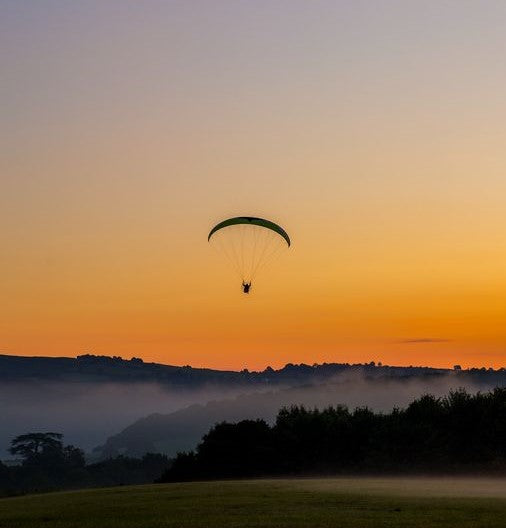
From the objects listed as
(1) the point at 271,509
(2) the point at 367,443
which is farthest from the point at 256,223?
(2) the point at 367,443

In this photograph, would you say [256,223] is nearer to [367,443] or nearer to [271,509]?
[271,509]

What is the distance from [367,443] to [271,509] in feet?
209

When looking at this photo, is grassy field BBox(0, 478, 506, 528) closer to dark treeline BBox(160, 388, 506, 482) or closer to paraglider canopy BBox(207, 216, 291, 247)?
paraglider canopy BBox(207, 216, 291, 247)

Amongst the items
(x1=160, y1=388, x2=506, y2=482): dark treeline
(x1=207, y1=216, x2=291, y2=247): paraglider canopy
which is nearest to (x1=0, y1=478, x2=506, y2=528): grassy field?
(x1=207, y1=216, x2=291, y2=247): paraglider canopy

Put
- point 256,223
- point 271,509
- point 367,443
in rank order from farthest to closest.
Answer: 1. point 367,443
2. point 256,223
3. point 271,509

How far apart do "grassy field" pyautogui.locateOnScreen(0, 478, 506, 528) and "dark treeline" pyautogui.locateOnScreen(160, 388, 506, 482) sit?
41.9m

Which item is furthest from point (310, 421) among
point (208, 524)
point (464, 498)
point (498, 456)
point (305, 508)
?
point (208, 524)

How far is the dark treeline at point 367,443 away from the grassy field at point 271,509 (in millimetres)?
41859

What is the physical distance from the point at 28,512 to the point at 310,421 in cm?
6402

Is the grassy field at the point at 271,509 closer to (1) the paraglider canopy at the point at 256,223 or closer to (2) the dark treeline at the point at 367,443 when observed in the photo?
(1) the paraglider canopy at the point at 256,223

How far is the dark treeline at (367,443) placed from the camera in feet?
351

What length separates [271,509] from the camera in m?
48.3

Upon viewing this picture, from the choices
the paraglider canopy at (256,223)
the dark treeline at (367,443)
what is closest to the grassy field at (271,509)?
the paraglider canopy at (256,223)

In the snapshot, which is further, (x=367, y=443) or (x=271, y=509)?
(x=367, y=443)
